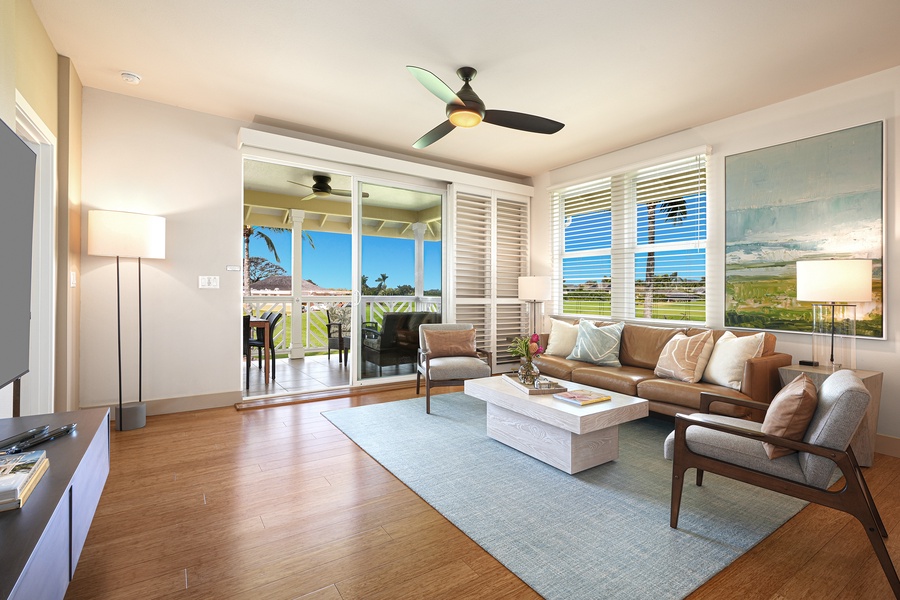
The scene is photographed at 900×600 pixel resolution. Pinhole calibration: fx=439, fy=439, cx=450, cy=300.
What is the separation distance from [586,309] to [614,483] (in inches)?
127

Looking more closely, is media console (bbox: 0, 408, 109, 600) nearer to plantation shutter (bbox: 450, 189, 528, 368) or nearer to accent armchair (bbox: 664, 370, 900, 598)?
accent armchair (bbox: 664, 370, 900, 598)

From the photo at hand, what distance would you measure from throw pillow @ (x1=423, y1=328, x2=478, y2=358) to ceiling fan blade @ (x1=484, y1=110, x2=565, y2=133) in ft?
7.66

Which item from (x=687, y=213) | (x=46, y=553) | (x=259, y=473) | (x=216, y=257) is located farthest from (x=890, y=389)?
(x=216, y=257)

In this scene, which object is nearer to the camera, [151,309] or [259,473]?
[259,473]

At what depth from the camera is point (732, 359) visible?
138 inches

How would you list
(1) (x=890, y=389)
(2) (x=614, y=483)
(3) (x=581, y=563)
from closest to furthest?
(3) (x=581, y=563) → (2) (x=614, y=483) → (1) (x=890, y=389)

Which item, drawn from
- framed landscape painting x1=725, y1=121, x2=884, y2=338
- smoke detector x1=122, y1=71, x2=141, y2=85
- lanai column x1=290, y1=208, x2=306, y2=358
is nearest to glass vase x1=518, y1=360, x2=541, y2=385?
framed landscape painting x1=725, y1=121, x2=884, y2=338

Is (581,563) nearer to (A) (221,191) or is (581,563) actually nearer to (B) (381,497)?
(B) (381,497)

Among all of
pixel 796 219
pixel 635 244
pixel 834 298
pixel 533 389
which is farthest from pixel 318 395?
pixel 796 219

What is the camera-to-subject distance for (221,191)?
4.41m

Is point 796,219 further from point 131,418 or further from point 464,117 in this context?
point 131,418

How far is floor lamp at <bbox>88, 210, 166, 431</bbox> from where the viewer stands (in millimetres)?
3547

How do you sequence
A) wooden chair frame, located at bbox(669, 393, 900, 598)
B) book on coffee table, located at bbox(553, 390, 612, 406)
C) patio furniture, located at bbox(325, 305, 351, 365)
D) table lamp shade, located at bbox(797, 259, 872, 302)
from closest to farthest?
wooden chair frame, located at bbox(669, 393, 900, 598) < book on coffee table, located at bbox(553, 390, 612, 406) < table lamp shade, located at bbox(797, 259, 872, 302) < patio furniture, located at bbox(325, 305, 351, 365)

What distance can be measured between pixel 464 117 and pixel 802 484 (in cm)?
285
